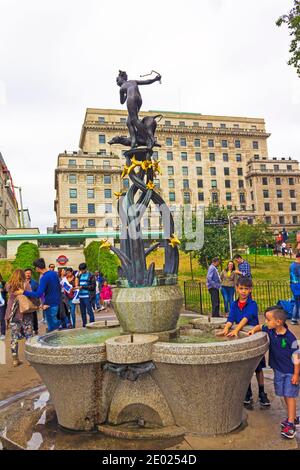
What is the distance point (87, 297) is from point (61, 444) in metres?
6.90

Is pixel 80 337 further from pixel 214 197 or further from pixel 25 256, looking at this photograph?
pixel 214 197

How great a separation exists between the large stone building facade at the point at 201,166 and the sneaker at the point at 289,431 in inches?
2379

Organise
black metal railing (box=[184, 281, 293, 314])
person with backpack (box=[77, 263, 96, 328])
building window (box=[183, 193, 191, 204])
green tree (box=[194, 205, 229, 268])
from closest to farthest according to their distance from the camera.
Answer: person with backpack (box=[77, 263, 96, 328]) → black metal railing (box=[184, 281, 293, 314]) → green tree (box=[194, 205, 229, 268]) → building window (box=[183, 193, 191, 204])

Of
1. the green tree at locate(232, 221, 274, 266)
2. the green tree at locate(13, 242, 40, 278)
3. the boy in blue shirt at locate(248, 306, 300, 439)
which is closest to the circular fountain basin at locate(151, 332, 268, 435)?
the boy in blue shirt at locate(248, 306, 300, 439)

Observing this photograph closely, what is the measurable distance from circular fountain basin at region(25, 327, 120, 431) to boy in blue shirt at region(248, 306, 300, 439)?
200cm

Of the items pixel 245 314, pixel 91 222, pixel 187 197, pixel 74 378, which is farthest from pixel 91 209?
pixel 74 378

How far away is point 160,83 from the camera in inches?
269

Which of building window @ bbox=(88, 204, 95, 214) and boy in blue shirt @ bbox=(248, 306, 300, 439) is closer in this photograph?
boy in blue shirt @ bbox=(248, 306, 300, 439)

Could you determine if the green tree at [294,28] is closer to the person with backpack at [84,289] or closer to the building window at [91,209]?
→ the person with backpack at [84,289]

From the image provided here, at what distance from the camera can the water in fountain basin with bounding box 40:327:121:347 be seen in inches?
217

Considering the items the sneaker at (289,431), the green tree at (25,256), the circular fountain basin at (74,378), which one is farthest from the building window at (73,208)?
the sneaker at (289,431)

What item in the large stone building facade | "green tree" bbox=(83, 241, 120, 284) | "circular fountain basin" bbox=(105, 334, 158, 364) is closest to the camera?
"circular fountain basin" bbox=(105, 334, 158, 364)

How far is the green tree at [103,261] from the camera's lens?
30.4 m

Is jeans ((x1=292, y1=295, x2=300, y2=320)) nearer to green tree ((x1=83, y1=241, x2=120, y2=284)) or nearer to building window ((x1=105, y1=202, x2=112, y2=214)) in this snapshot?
green tree ((x1=83, y1=241, x2=120, y2=284))
